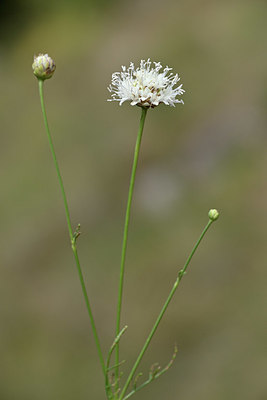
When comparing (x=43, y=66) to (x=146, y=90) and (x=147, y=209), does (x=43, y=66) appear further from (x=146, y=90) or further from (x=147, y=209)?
(x=147, y=209)

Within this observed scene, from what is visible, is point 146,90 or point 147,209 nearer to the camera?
point 146,90

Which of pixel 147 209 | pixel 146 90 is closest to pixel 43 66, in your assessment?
pixel 146 90

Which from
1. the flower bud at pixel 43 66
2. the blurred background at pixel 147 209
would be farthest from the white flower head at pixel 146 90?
the blurred background at pixel 147 209

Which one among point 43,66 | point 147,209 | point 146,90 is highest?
point 43,66

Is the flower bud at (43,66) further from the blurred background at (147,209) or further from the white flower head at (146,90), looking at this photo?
the blurred background at (147,209)

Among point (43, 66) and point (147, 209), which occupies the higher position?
point (43, 66)

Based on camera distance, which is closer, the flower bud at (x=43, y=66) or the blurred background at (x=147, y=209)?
the flower bud at (x=43, y=66)

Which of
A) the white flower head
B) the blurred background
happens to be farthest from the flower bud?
the blurred background

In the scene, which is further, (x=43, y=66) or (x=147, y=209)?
(x=147, y=209)

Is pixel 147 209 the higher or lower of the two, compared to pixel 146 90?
lower

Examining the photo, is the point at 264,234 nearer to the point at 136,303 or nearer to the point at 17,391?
the point at 136,303
